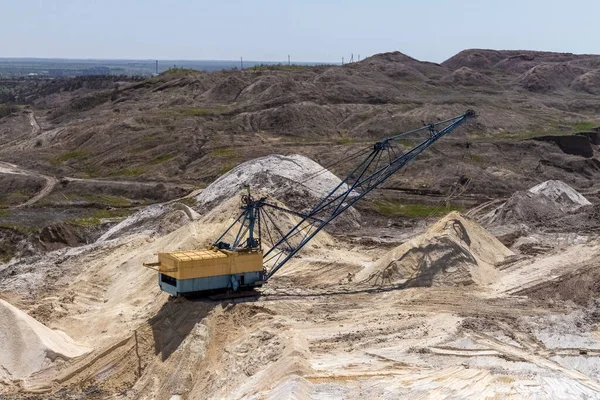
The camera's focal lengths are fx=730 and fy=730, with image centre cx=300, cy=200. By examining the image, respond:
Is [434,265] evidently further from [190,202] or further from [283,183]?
[190,202]

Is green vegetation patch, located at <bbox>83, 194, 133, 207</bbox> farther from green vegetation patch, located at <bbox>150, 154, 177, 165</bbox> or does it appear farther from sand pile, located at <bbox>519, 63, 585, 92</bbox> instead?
sand pile, located at <bbox>519, 63, 585, 92</bbox>

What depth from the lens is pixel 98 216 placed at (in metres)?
42.2

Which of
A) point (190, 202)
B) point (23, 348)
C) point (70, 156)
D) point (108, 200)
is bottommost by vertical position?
point (108, 200)

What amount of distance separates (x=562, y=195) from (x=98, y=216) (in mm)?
27184

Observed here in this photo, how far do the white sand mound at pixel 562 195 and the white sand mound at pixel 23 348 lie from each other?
29.3m

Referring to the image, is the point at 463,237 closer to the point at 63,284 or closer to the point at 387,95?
the point at 63,284

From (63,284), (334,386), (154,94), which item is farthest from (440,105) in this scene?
(334,386)

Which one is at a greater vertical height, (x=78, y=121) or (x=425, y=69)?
(x=425, y=69)

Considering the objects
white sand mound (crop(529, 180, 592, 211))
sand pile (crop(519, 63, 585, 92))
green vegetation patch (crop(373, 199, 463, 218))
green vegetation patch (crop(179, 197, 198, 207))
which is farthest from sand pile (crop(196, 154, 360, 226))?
sand pile (crop(519, 63, 585, 92))

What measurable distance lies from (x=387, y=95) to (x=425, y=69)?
35988 mm

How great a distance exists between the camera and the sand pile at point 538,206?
3888 centimetres

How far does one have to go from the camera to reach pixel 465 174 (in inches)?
2009

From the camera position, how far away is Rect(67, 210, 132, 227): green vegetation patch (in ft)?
129

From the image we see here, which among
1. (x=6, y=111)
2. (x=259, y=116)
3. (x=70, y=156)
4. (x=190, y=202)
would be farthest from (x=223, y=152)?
(x=6, y=111)
